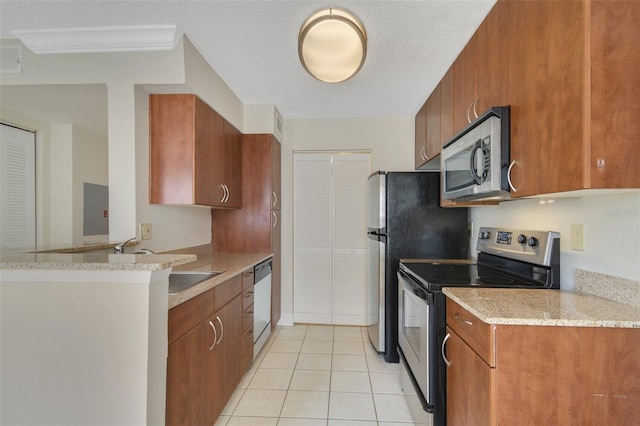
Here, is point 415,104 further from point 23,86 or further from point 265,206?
point 23,86

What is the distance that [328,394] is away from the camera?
6.71 feet

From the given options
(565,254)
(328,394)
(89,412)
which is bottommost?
(328,394)

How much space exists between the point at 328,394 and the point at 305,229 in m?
1.74


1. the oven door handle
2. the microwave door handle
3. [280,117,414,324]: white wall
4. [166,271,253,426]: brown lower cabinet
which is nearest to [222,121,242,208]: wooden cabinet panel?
[280,117,414,324]: white wall

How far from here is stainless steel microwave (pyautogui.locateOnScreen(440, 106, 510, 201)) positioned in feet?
4.28

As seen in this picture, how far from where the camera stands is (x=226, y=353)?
1.79m

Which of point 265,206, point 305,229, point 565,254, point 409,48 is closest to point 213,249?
point 265,206

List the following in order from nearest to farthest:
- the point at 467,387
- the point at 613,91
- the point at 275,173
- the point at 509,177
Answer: the point at 613,91, the point at 467,387, the point at 509,177, the point at 275,173

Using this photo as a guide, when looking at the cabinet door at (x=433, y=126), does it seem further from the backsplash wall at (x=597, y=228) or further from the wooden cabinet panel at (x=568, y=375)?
the wooden cabinet panel at (x=568, y=375)

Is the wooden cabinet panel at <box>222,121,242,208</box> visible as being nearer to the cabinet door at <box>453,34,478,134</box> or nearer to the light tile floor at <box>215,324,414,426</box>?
the light tile floor at <box>215,324,414,426</box>

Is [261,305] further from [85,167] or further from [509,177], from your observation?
[509,177]

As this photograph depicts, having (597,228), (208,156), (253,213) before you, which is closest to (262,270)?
(253,213)

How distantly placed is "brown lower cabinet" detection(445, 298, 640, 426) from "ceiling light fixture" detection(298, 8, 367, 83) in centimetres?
146

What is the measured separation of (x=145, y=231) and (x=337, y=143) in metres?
2.18
